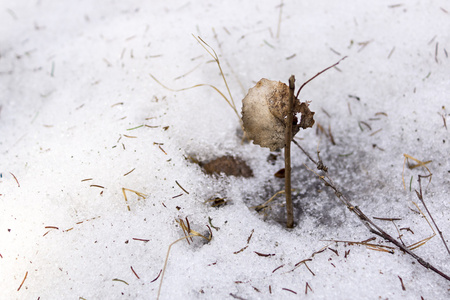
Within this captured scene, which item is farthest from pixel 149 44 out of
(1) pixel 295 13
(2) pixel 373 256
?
(2) pixel 373 256

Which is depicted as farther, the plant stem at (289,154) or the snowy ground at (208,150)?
the snowy ground at (208,150)

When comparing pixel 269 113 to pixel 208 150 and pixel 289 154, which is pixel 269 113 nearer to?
pixel 289 154

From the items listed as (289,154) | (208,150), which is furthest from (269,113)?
(208,150)

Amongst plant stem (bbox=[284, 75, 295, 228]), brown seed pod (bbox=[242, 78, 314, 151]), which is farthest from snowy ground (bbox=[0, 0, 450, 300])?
brown seed pod (bbox=[242, 78, 314, 151])

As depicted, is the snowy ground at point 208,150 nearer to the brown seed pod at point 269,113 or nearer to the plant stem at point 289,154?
the plant stem at point 289,154

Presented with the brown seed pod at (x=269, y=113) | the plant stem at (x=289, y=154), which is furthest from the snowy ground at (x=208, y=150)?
the brown seed pod at (x=269, y=113)

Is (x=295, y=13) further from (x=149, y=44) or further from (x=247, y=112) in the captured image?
(x=247, y=112)
